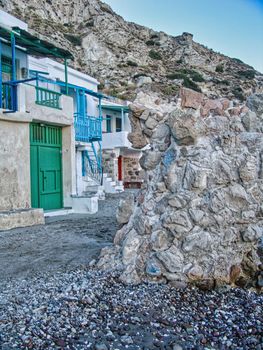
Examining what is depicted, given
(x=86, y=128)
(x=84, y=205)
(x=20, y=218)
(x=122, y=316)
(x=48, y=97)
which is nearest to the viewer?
(x=122, y=316)

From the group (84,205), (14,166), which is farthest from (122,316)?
(84,205)

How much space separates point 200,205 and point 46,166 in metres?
8.67

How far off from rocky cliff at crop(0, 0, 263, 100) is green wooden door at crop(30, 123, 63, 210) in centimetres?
2521

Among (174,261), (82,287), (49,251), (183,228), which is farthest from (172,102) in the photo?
(49,251)

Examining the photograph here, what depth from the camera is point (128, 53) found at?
5212cm

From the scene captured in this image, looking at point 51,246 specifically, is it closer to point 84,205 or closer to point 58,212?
point 58,212

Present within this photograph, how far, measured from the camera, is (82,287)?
4.47 metres

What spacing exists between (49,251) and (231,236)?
11.4 ft

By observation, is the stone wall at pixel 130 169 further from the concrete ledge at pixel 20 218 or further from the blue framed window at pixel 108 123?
the concrete ledge at pixel 20 218

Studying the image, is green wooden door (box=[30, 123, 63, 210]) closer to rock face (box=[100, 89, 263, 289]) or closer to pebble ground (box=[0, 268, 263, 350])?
rock face (box=[100, 89, 263, 289])

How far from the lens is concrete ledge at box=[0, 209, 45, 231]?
9.62 metres

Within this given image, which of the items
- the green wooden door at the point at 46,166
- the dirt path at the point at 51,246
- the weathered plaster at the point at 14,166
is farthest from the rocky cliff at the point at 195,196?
the green wooden door at the point at 46,166

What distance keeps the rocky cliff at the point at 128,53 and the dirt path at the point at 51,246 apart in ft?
96.5

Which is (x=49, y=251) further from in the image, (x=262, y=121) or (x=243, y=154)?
(x=262, y=121)
